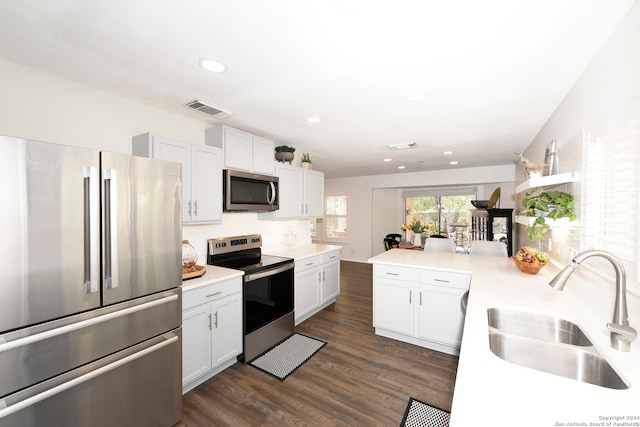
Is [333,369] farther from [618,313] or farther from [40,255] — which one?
[40,255]

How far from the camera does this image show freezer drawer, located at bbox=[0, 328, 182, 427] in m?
1.20

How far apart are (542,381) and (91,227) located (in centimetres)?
206

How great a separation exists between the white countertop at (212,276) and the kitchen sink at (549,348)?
194 centimetres

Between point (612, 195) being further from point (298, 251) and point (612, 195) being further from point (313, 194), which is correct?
point (313, 194)

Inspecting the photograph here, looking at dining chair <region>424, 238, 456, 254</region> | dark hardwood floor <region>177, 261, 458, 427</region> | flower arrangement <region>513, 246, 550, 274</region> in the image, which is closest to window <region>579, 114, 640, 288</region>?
flower arrangement <region>513, 246, 550, 274</region>

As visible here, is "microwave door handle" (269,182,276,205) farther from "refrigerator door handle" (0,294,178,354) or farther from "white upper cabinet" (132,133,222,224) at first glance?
"refrigerator door handle" (0,294,178,354)

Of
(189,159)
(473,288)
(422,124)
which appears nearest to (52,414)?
(189,159)

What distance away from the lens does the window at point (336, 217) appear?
306 inches

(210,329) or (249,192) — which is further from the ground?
(249,192)

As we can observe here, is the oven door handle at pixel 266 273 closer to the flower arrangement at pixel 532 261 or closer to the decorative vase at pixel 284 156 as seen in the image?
the decorative vase at pixel 284 156

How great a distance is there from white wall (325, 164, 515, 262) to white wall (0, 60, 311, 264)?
5029 millimetres

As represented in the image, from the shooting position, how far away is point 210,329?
7.17ft

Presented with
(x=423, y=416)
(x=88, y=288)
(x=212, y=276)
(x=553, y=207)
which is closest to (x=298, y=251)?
(x=212, y=276)

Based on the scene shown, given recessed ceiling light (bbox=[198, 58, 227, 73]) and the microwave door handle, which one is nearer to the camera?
recessed ceiling light (bbox=[198, 58, 227, 73])
